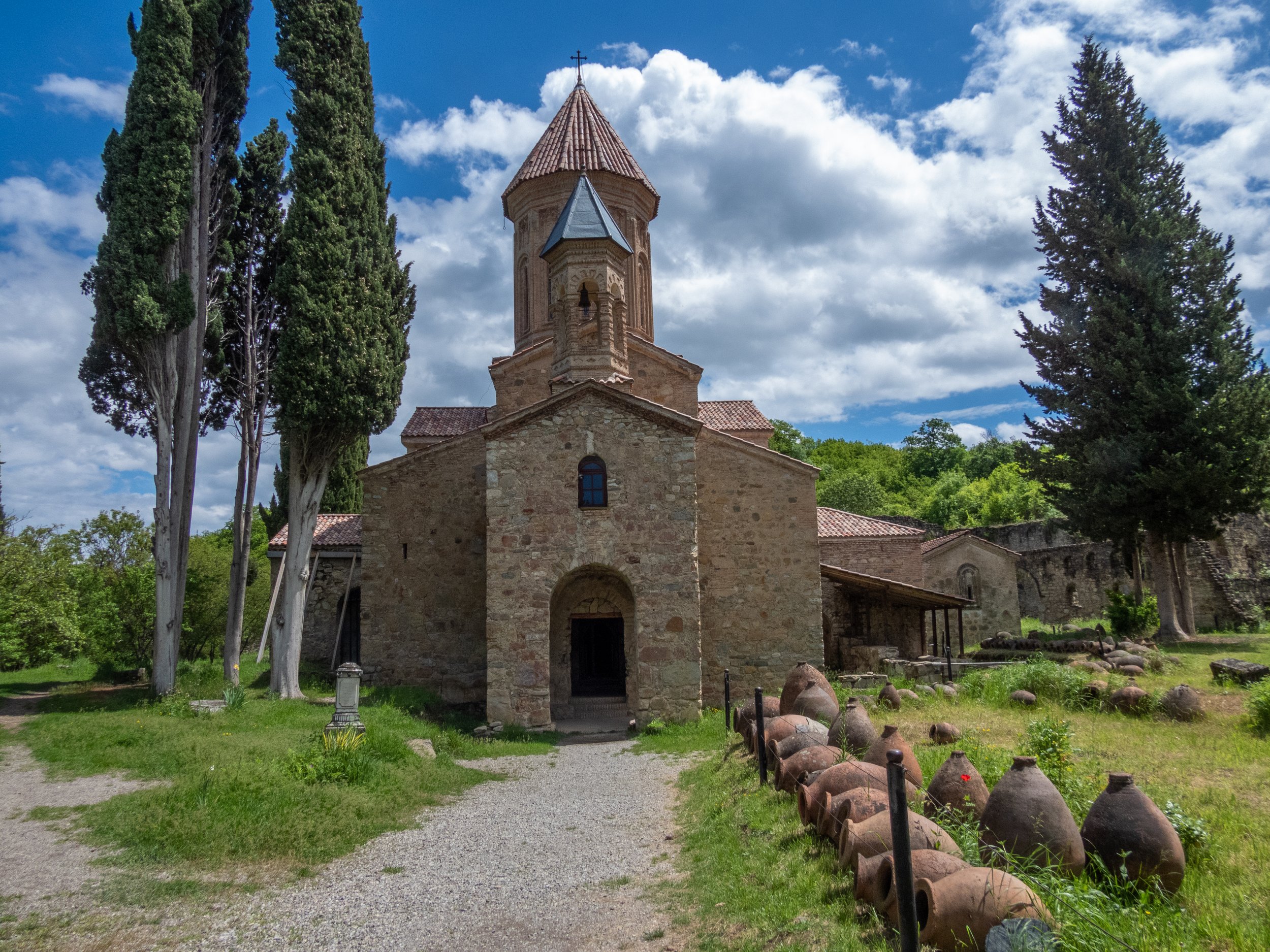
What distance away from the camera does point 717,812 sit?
6.79m

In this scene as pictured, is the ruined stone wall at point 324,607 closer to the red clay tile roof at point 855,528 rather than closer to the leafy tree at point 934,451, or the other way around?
the red clay tile roof at point 855,528

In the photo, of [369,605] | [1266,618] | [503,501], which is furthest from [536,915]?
[1266,618]

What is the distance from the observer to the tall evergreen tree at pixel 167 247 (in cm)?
1220

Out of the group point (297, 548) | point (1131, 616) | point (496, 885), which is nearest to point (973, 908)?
point (496, 885)

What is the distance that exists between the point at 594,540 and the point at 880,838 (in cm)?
871

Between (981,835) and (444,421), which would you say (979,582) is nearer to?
(444,421)

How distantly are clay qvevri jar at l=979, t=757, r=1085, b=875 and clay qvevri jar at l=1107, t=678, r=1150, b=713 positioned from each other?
18.2 ft

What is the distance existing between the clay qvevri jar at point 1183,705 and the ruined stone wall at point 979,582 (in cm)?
1346

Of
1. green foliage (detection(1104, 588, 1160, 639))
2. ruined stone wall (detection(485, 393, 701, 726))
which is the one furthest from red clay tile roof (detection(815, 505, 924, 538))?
ruined stone wall (detection(485, 393, 701, 726))

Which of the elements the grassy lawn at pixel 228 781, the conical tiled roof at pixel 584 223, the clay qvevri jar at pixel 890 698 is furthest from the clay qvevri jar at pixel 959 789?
the conical tiled roof at pixel 584 223

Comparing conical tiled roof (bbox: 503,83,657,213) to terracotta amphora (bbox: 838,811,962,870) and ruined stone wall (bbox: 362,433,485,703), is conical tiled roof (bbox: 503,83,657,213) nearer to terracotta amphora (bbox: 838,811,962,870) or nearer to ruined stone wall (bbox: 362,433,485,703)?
ruined stone wall (bbox: 362,433,485,703)

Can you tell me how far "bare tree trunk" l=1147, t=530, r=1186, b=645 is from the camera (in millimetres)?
15734

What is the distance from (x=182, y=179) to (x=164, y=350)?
2.79m

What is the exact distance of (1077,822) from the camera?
15.2 ft
